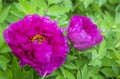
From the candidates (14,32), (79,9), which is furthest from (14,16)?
(79,9)

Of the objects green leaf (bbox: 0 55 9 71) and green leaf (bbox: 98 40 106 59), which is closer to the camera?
green leaf (bbox: 0 55 9 71)

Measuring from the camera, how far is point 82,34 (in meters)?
0.96

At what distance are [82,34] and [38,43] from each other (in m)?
0.14

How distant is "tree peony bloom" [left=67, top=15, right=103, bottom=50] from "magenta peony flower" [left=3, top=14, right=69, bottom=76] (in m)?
0.04

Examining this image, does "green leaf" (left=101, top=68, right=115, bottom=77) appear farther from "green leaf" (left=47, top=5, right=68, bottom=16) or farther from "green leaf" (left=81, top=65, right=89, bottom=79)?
"green leaf" (left=47, top=5, right=68, bottom=16)

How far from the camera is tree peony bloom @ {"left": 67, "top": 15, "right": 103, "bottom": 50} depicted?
38.0 inches

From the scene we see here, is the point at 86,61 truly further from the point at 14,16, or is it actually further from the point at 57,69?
the point at 14,16

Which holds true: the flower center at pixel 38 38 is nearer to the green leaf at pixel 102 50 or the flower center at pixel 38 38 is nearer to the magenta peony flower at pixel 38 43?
the magenta peony flower at pixel 38 43

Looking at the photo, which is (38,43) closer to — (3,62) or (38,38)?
(38,38)

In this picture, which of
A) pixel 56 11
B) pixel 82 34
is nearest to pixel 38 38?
pixel 82 34

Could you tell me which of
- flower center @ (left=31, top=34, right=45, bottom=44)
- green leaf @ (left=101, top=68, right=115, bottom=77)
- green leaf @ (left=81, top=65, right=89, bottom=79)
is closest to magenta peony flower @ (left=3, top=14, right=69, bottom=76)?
flower center @ (left=31, top=34, right=45, bottom=44)

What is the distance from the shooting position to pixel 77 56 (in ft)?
3.51

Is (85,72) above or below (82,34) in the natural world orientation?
below

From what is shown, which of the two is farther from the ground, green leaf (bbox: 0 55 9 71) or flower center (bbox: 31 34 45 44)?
flower center (bbox: 31 34 45 44)
